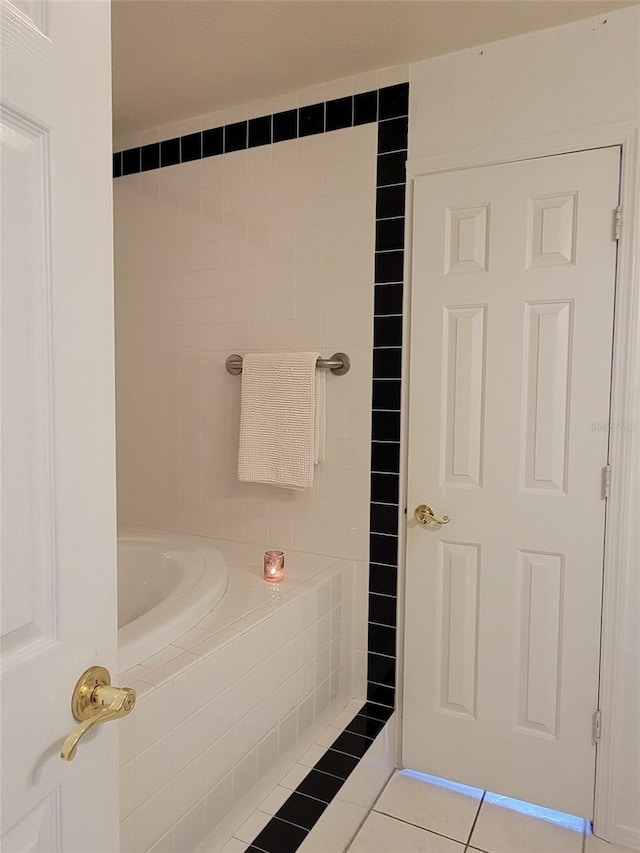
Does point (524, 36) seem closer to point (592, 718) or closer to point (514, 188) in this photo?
point (514, 188)

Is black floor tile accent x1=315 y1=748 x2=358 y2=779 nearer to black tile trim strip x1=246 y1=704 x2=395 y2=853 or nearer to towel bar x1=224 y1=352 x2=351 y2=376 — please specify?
black tile trim strip x1=246 y1=704 x2=395 y2=853

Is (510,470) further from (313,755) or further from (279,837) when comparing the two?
(279,837)

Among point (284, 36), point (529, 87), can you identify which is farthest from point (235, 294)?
point (529, 87)

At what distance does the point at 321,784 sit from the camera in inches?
63.2

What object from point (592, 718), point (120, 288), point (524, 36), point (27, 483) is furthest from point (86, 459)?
point (120, 288)

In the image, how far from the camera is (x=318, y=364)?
2.04 meters

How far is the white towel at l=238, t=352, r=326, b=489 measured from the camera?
202 centimetres

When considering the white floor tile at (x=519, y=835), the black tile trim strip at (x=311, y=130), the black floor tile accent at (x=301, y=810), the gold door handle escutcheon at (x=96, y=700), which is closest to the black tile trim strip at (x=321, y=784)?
the black floor tile accent at (x=301, y=810)

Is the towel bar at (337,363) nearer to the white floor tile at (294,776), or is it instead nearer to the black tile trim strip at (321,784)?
the black tile trim strip at (321,784)

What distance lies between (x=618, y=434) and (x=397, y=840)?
4.37ft

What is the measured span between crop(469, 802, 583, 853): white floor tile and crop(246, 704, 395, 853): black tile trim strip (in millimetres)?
394

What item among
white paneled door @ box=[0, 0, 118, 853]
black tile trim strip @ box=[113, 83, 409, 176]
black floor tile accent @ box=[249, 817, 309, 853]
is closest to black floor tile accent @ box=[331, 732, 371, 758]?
black floor tile accent @ box=[249, 817, 309, 853]

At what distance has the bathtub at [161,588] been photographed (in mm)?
1409

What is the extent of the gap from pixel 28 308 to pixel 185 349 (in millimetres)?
1818
